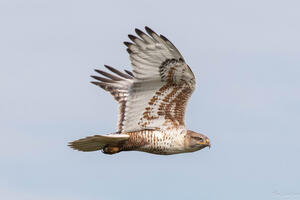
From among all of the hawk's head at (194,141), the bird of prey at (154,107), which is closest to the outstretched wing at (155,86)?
the bird of prey at (154,107)

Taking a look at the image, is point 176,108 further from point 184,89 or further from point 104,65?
point 104,65

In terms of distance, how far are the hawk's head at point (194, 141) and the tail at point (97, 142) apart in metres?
1.18

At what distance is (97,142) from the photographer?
53.6ft

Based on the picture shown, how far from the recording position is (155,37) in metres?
A: 15.7

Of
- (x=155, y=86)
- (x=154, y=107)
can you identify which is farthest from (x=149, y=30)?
(x=154, y=107)

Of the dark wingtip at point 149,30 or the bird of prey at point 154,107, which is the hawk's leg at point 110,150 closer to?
the bird of prey at point 154,107

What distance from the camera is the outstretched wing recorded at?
15.9 meters

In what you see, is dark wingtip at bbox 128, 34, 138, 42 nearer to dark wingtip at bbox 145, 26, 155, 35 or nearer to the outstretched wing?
the outstretched wing

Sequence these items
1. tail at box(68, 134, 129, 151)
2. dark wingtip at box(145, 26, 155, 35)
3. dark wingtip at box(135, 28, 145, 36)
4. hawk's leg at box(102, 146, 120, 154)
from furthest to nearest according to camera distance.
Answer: hawk's leg at box(102, 146, 120, 154), tail at box(68, 134, 129, 151), dark wingtip at box(135, 28, 145, 36), dark wingtip at box(145, 26, 155, 35)

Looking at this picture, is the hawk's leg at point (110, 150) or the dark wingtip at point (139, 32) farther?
the hawk's leg at point (110, 150)

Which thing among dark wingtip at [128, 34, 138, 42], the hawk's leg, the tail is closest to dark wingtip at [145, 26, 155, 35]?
dark wingtip at [128, 34, 138, 42]

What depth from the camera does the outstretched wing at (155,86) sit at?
15867 millimetres

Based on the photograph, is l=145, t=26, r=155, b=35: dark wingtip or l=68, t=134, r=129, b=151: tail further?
l=68, t=134, r=129, b=151: tail

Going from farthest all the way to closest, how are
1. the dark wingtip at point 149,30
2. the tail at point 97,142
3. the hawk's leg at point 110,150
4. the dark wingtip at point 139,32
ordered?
the hawk's leg at point 110,150 → the tail at point 97,142 → the dark wingtip at point 139,32 → the dark wingtip at point 149,30
